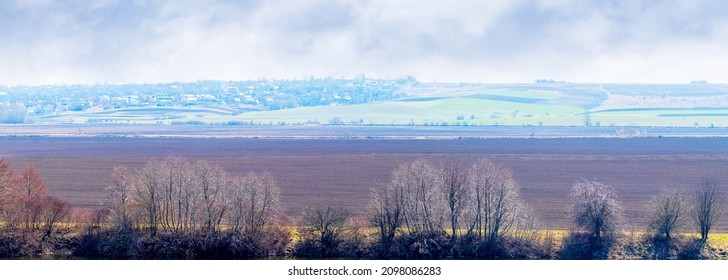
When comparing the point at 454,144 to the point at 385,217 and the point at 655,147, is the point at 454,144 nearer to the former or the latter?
the point at 655,147

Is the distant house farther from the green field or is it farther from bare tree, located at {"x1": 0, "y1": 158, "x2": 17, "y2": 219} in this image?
bare tree, located at {"x1": 0, "y1": 158, "x2": 17, "y2": 219}

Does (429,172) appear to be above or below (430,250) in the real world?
above

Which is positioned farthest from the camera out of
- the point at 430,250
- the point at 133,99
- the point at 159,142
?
the point at 133,99

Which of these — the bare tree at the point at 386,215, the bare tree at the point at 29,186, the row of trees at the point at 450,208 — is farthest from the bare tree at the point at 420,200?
the bare tree at the point at 29,186

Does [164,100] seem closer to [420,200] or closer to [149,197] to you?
[149,197]

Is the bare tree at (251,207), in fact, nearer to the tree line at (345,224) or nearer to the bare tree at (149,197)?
the tree line at (345,224)

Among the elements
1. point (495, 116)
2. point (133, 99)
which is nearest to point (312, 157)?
point (495, 116)

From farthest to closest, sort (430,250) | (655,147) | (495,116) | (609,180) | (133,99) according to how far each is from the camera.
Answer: (133,99)
(495,116)
(655,147)
(609,180)
(430,250)

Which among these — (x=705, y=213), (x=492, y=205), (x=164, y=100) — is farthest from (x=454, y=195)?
(x=164, y=100)
